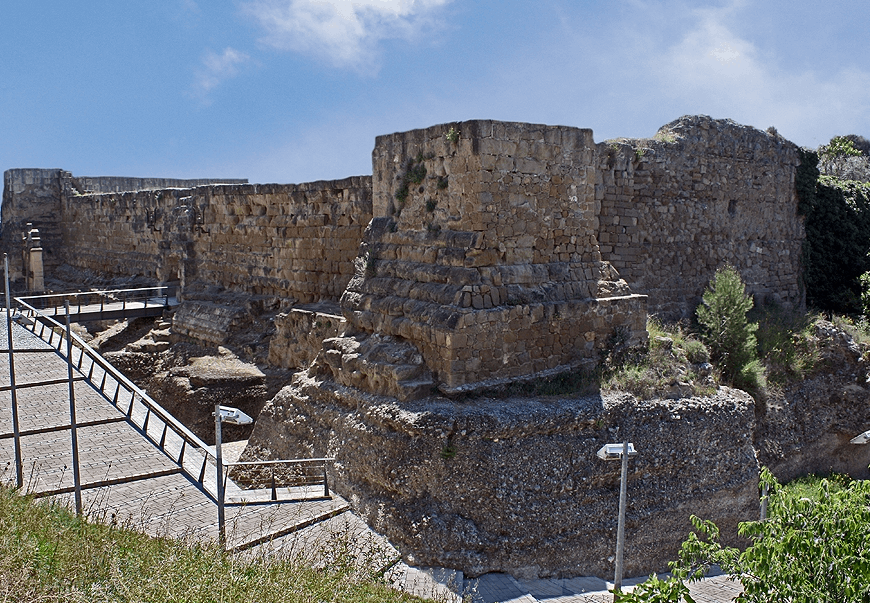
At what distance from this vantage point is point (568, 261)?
32.1 feet

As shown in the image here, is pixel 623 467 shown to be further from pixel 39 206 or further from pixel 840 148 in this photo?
pixel 39 206

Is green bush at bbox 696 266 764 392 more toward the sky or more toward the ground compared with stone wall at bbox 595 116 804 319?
more toward the ground

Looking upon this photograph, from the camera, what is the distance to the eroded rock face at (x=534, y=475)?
762 centimetres

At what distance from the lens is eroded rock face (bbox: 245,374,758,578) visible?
7.62 metres

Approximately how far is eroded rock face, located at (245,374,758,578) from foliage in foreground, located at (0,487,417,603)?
113 centimetres

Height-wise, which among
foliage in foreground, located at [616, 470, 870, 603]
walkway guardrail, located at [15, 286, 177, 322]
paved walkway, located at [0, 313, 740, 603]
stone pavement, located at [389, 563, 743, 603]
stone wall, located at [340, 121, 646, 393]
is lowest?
stone pavement, located at [389, 563, 743, 603]

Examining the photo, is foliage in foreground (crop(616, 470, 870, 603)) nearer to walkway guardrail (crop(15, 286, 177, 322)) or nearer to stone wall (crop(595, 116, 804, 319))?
stone wall (crop(595, 116, 804, 319))

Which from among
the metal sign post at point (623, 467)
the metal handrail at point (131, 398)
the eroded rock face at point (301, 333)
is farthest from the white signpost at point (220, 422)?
the eroded rock face at point (301, 333)

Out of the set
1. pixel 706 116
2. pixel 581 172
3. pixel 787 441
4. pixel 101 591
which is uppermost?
pixel 706 116

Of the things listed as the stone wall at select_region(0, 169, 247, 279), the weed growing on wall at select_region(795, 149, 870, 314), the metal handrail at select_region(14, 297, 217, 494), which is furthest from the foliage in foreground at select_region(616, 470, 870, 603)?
the stone wall at select_region(0, 169, 247, 279)

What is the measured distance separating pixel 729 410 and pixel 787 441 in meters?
3.60

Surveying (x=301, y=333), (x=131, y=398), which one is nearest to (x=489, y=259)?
(x=301, y=333)

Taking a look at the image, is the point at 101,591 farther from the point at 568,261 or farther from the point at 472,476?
the point at 568,261

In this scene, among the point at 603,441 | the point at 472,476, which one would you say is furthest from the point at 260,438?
the point at 603,441
